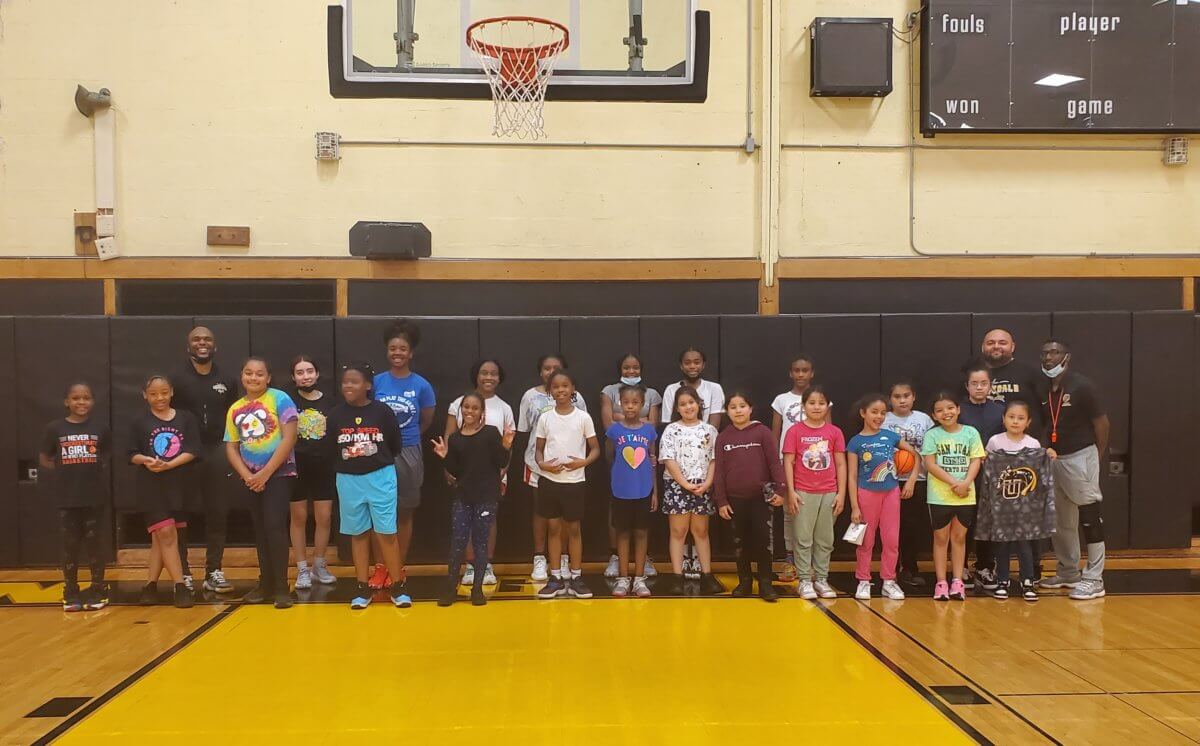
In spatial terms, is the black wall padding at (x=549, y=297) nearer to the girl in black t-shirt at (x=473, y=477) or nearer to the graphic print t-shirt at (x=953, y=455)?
the girl in black t-shirt at (x=473, y=477)

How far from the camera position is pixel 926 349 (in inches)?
260

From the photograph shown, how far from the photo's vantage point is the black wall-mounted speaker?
21.8 ft

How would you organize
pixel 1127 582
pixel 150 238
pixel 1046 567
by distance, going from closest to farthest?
pixel 1127 582
pixel 1046 567
pixel 150 238

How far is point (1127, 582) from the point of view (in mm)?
5926

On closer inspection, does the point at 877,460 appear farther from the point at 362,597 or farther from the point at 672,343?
the point at 362,597

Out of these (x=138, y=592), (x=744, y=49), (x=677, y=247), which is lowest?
(x=138, y=592)

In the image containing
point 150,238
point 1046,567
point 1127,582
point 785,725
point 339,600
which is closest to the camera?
point 785,725

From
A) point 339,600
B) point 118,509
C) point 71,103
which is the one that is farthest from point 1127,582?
point 71,103

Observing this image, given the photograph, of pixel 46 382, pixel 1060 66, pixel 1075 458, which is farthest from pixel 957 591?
pixel 46 382

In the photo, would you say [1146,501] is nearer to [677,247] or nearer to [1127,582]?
[1127,582]

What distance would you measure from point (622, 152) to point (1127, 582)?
5.28m

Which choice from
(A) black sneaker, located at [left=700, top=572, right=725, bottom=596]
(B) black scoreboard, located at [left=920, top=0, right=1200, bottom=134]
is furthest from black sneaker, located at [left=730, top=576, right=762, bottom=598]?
(B) black scoreboard, located at [left=920, top=0, right=1200, bottom=134]

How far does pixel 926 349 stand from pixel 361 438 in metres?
4.59

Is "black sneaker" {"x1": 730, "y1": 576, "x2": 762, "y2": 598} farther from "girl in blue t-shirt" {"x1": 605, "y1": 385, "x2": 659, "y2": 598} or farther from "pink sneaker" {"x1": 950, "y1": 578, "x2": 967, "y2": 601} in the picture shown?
"pink sneaker" {"x1": 950, "y1": 578, "x2": 967, "y2": 601}
